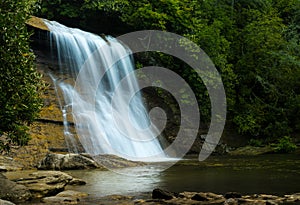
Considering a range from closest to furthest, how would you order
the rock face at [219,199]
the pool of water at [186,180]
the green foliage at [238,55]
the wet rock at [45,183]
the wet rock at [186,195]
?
the rock face at [219,199], the wet rock at [186,195], the wet rock at [45,183], the pool of water at [186,180], the green foliage at [238,55]

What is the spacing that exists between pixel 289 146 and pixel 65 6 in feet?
59.5

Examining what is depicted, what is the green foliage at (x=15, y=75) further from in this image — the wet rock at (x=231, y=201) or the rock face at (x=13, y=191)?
the wet rock at (x=231, y=201)

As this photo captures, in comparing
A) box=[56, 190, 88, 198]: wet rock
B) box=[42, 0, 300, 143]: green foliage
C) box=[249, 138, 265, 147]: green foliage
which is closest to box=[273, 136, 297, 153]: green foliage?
box=[249, 138, 265, 147]: green foliage

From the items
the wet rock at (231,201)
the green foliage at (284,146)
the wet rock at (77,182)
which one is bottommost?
the green foliage at (284,146)

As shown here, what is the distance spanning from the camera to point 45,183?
988 centimetres

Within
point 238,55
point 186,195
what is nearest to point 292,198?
point 186,195

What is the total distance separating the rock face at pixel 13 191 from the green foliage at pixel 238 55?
711 inches

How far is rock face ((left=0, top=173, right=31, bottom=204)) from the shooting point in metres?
8.85

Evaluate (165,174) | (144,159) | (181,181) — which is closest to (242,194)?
(181,181)

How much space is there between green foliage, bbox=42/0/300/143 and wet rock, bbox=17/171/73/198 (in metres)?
16.8

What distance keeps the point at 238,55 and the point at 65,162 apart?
19.3 metres

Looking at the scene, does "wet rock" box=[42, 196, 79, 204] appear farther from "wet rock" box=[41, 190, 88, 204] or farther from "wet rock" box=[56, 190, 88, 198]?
"wet rock" box=[56, 190, 88, 198]

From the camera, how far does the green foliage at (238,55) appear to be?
26.8 metres

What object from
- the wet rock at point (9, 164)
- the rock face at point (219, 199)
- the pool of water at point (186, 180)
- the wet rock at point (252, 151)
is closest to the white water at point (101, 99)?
the wet rock at point (9, 164)
